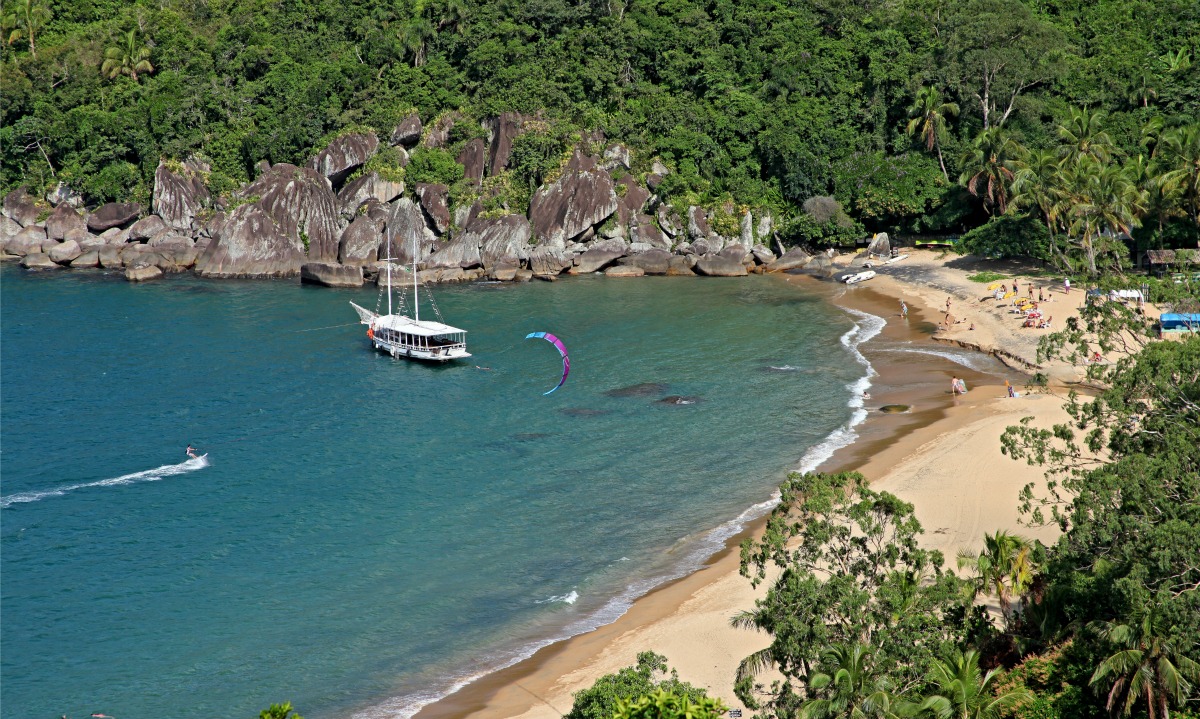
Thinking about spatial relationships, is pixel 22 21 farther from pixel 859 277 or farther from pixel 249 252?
pixel 859 277

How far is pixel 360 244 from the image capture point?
265ft

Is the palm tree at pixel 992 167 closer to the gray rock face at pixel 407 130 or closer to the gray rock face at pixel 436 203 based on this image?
the gray rock face at pixel 436 203

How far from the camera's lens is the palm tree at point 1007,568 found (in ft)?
81.3

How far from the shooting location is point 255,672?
2698cm

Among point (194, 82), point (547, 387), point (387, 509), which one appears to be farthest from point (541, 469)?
point (194, 82)

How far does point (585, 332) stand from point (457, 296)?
1540 cm

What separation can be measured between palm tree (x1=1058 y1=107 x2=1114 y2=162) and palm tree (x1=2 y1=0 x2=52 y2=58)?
97318 mm

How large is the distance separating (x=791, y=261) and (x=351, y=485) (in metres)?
50.4

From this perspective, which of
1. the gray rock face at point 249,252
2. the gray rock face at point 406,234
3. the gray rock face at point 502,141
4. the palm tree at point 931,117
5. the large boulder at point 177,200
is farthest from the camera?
the large boulder at point 177,200

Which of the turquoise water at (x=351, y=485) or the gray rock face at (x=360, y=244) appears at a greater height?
the gray rock face at (x=360, y=244)

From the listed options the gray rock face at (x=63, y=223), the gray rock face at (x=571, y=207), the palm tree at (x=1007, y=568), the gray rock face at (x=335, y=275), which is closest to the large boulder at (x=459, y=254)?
the gray rock face at (x=571, y=207)

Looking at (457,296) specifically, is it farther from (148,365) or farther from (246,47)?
(246,47)

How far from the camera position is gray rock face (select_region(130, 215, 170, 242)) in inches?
3406

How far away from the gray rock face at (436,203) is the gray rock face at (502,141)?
16.1 ft
